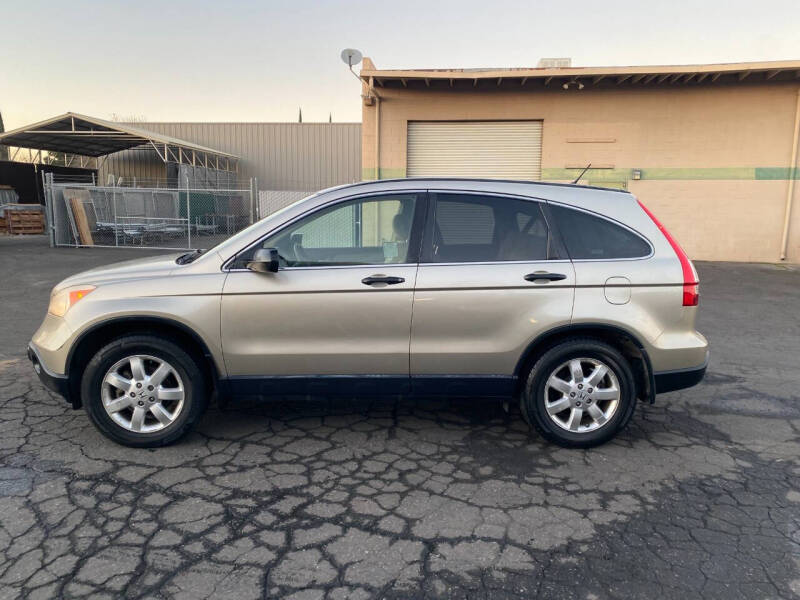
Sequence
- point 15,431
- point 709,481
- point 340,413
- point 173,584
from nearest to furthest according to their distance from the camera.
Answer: point 173,584
point 709,481
point 15,431
point 340,413

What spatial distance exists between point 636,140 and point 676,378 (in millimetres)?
12102

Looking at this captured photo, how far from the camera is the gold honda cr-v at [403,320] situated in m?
3.93

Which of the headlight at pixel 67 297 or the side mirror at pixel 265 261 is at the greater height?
the side mirror at pixel 265 261

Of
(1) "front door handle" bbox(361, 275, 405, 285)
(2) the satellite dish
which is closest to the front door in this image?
(1) "front door handle" bbox(361, 275, 405, 285)

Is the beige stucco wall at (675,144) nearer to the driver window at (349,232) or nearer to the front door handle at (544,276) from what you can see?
the driver window at (349,232)

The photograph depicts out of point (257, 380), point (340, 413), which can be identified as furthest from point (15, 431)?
point (340, 413)

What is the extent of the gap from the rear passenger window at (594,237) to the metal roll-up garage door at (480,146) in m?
11.0

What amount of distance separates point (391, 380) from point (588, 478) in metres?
1.37

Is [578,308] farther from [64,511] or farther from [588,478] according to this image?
[64,511]

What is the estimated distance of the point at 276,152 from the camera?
29.1 metres

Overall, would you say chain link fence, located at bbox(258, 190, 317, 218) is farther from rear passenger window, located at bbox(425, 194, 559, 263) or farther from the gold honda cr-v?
rear passenger window, located at bbox(425, 194, 559, 263)

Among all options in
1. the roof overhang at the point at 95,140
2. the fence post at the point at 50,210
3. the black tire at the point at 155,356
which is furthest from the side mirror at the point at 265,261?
the roof overhang at the point at 95,140

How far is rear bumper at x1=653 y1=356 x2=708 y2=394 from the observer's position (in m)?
4.06

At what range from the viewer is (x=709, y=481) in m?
3.70
